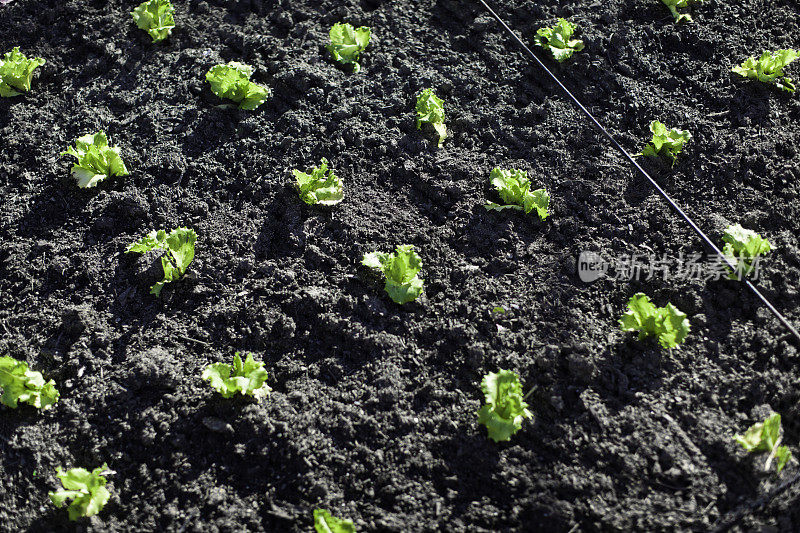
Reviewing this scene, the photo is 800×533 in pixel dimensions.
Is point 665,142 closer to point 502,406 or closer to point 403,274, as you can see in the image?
point 403,274

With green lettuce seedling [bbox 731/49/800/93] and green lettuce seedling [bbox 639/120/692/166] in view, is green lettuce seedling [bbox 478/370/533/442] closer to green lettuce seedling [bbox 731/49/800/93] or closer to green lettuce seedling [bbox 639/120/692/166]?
green lettuce seedling [bbox 639/120/692/166]

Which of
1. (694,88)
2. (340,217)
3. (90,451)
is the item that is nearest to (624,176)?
(694,88)

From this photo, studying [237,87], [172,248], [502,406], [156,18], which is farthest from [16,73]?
[502,406]

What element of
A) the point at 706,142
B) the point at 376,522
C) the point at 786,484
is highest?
the point at 706,142

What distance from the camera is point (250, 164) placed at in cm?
291

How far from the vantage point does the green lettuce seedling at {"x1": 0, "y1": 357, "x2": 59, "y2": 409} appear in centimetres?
226

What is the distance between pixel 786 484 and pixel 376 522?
1.35 metres

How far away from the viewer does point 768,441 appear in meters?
2.09

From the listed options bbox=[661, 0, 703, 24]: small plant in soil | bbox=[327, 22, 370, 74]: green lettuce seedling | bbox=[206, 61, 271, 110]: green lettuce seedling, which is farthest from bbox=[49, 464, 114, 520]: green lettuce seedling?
bbox=[661, 0, 703, 24]: small plant in soil

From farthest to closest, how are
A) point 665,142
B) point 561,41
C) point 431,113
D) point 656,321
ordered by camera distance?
point 561,41 < point 431,113 < point 665,142 < point 656,321

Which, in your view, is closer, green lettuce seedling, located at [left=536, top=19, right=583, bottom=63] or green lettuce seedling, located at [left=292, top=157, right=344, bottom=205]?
green lettuce seedling, located at [left=292, top=157, right=344, bottom=205]

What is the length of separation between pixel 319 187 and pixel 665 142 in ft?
5.10

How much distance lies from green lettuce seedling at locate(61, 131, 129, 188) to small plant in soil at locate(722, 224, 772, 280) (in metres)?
2.60

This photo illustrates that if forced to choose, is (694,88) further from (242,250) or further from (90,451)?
(90,451)
